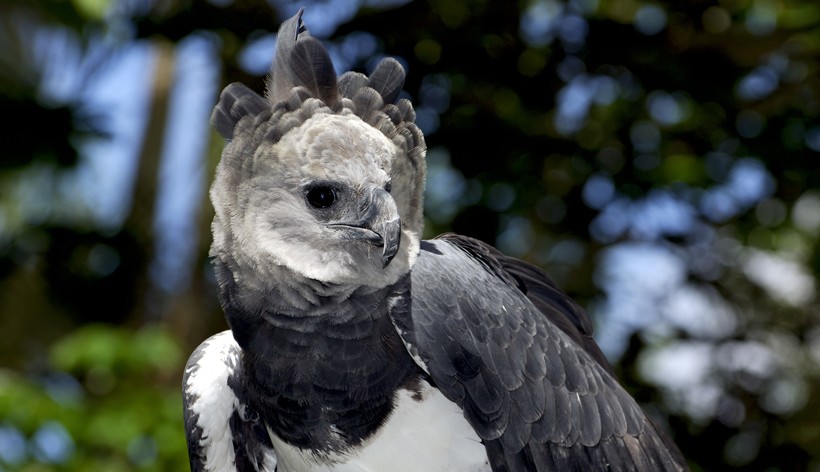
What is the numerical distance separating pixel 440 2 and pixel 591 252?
2063 millimetres

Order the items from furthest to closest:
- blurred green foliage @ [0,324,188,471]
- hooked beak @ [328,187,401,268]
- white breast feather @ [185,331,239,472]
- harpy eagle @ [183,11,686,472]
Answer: blurred green foliage @ [0,324,188,471] → white breast feather @ [185,331,239,472] → harpy eagle @ [183,11,686,472] → hooked beak @ [328,187,401,268]

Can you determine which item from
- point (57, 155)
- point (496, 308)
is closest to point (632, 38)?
point (496, 308)

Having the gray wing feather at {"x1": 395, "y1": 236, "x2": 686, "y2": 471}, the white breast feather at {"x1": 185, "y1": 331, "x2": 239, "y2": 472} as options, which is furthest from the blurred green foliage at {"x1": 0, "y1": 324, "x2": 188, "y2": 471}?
the gray wing feather at {"x1": 395, "y1": 236, "x2": 686, "y2": 471}

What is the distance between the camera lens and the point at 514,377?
2100 mm

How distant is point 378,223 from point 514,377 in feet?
1.67

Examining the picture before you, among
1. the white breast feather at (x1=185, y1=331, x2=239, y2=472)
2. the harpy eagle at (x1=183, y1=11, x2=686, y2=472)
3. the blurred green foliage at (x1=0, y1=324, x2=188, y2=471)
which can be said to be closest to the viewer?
the harpy eagle at (x1=183, y1=11, x2=686, y2=472)

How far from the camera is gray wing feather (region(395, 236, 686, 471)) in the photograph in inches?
80.5

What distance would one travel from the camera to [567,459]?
2.14 m

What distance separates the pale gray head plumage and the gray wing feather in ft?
0.45

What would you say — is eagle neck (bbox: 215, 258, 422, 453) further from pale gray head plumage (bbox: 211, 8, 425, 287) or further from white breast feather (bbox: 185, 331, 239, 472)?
white breast feather (bbox: 185, 331, 239, 472)

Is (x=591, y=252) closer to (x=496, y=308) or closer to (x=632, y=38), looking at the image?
(x=632, y=38)

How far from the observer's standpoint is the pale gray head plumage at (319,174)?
1.98m

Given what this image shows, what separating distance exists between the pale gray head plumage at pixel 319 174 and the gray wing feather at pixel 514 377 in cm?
14

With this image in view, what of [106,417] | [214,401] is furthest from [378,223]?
[106,417]
